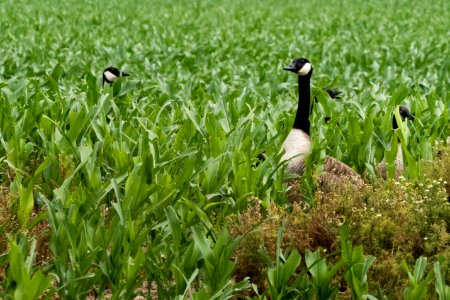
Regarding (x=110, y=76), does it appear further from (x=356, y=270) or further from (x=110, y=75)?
(x=356, y=270)

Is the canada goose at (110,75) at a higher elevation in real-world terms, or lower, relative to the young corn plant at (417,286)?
lower

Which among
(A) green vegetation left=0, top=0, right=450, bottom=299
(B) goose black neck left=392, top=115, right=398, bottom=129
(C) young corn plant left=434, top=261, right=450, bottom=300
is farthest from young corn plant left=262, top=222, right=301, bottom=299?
(B) goose black neck left=392, top=115, right=398, bottom=129

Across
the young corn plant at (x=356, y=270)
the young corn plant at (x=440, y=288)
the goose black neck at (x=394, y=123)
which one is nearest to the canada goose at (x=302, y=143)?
the goose black neck at (x=394, y=123)

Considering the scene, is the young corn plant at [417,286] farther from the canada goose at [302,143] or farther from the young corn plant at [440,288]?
the canada goose at [302,143]

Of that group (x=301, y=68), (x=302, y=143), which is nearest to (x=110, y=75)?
(x=301, y=68)

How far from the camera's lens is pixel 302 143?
738 centimetres

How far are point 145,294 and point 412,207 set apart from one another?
57.9 inches

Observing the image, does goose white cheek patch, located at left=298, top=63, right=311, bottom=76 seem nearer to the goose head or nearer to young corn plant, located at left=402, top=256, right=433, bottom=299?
the goose head

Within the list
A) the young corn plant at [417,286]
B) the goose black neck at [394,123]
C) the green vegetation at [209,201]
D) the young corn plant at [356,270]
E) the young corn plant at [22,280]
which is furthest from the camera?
the goose black neck at [394,123]

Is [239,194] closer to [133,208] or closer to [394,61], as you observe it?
[133,208]

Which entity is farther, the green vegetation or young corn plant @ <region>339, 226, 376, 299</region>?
the green vegetation

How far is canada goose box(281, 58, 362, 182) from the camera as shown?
6.82 m

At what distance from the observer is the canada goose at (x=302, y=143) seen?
269 inches

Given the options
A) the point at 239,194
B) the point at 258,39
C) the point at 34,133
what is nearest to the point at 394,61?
the point at 258,39
